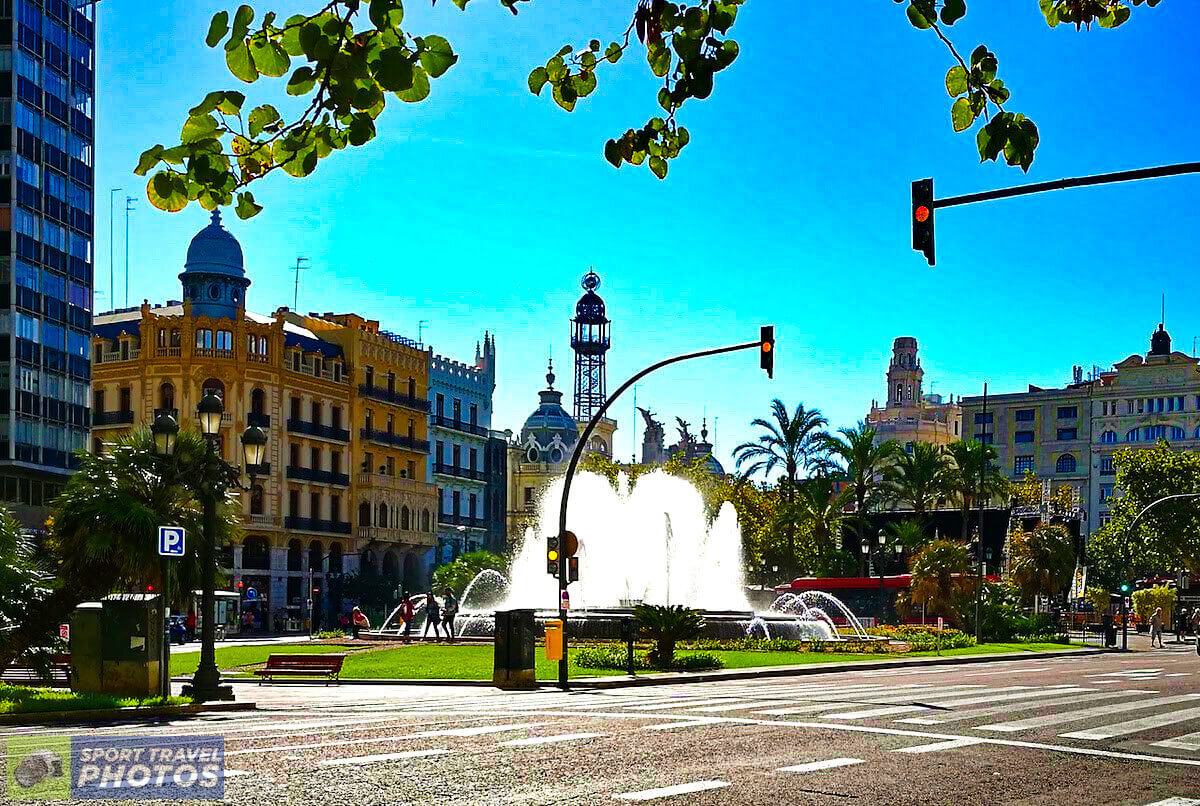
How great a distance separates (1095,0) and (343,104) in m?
3.03

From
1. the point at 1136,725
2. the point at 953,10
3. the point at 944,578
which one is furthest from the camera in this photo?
the point at 944,578

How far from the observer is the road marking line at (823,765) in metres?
12.7

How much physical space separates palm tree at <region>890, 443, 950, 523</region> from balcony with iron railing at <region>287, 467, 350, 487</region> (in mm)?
28596

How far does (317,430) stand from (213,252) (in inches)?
410

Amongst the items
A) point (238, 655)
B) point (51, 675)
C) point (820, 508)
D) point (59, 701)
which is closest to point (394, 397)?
point (820, 508)

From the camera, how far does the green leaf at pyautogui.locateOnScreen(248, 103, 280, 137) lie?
5.12 metres

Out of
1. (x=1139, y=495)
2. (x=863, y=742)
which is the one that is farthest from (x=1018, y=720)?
(x=1139, y=495)

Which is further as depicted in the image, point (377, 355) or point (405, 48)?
point (377, 355)

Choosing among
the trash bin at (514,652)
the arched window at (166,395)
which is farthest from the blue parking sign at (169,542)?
the arched window at (166,395)

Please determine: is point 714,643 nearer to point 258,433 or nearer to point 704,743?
point 258,433

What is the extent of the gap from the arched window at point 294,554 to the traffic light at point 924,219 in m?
64.0

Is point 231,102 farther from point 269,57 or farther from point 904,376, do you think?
point 904,376

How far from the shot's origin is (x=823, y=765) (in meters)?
13.0

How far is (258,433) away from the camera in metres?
24.9
